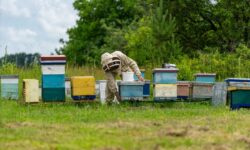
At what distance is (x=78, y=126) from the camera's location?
27.2ft

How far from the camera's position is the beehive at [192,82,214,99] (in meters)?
13.5

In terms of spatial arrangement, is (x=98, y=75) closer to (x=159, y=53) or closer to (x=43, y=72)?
(x=159, y=53)

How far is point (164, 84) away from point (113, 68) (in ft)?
3.87

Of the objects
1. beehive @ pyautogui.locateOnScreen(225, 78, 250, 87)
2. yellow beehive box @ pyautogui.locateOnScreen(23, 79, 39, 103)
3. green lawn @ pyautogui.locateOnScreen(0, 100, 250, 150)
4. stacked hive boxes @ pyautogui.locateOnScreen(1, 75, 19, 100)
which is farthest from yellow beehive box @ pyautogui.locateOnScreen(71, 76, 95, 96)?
beehive @ pyautogui.locateOnScreen(225, 78, 250, 87)

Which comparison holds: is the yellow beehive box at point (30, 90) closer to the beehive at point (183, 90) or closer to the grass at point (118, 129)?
the grass at point (118, 129)

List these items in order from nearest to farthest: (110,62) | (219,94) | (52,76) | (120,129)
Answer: (120,129) → (52,76) → (110,62) → (219,94)

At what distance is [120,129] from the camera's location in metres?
7.92

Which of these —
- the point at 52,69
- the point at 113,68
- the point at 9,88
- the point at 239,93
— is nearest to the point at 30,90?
the point at 52,69

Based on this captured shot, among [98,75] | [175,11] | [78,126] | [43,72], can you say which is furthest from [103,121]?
[175,11]

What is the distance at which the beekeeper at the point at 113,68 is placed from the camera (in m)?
12.5

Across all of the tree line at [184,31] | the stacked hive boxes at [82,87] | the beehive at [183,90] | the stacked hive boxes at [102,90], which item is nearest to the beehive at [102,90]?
the stacked hive boxes at [102,90]

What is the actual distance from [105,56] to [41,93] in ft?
5.33

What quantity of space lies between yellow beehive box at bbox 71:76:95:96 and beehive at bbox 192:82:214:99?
2642 millimetres

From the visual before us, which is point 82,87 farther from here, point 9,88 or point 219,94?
point 219,94
